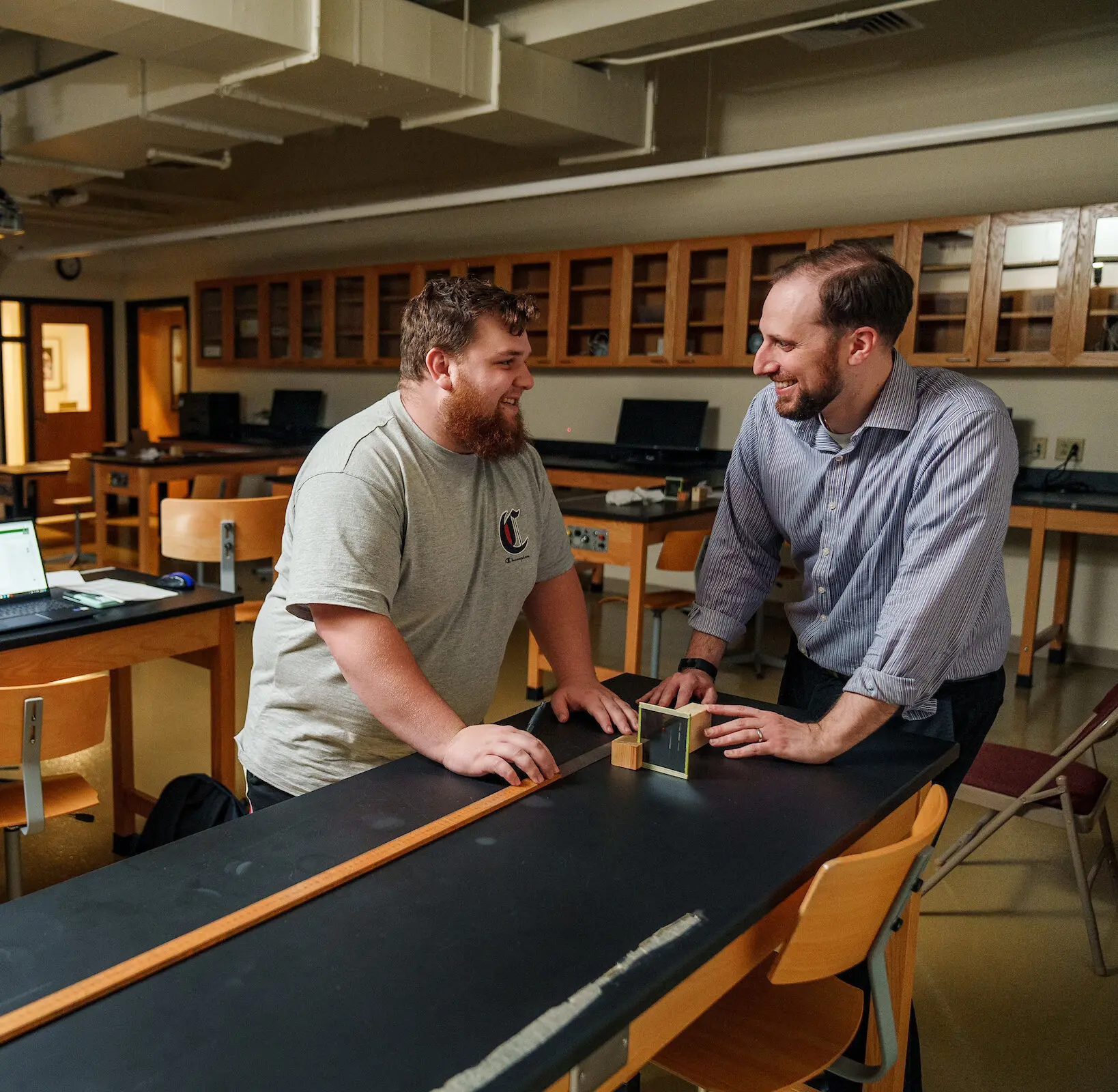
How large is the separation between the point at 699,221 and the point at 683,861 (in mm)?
6197

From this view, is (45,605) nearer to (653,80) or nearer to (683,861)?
(683,861)

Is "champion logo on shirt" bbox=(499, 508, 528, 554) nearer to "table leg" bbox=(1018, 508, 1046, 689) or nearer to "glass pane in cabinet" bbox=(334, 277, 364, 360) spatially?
"table leg" bbox=(1018, 508, 1046, 689)

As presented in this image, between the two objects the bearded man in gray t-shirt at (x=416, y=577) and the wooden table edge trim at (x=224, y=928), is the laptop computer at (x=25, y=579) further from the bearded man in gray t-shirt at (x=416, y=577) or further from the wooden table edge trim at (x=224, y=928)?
the wooden table edge trim at (x=224, y=928)

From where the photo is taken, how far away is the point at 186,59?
4879 millimetres

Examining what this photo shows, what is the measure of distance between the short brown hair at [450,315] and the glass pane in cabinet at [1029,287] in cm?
449

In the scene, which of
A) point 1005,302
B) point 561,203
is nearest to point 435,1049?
point 1005,302

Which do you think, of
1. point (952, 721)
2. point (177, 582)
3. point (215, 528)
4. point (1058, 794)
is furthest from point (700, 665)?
point (215, 528)

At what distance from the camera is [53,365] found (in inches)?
425

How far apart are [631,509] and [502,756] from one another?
136 inches

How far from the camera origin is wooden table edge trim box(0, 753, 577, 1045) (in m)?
0.91

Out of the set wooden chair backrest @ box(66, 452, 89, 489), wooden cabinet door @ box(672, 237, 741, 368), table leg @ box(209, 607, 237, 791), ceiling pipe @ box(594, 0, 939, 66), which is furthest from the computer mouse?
wooden chair backrest @ box(66, 452, 89, 489)

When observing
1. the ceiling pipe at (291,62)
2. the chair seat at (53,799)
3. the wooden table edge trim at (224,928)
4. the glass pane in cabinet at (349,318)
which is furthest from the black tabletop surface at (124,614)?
the glass pane in cabinet at (349,318)

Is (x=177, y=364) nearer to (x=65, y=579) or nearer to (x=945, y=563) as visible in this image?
(x=65, y=579)

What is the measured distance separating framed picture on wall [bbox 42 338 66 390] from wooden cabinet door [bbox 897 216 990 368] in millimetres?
8797
